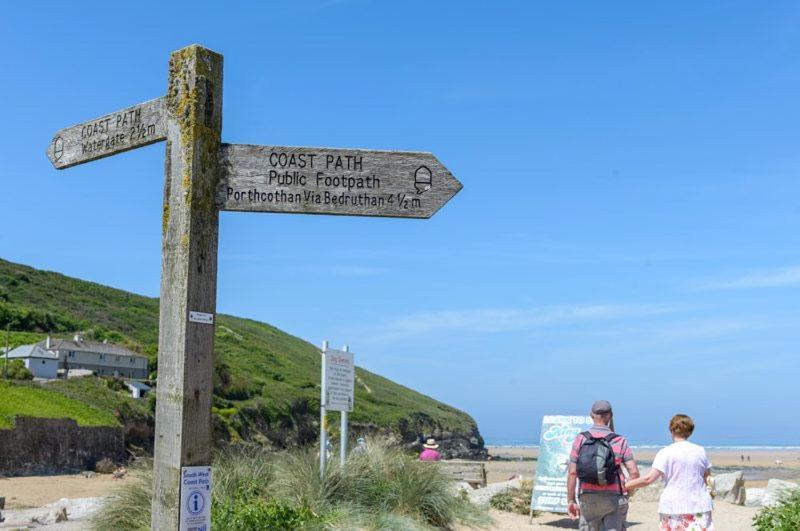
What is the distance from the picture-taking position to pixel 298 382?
254 feet

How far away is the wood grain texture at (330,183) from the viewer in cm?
512

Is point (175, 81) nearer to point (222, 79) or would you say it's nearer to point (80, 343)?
point (222, 79)

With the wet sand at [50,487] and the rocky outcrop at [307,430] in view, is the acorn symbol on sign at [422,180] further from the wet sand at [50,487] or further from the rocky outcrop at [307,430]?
the rocky outcrop at [307,430]

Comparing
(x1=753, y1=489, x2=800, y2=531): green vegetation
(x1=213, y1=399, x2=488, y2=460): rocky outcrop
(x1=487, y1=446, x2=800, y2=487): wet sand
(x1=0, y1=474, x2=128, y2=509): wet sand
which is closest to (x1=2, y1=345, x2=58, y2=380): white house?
(x1=213, y1=399, x2=488, y2=460): rocky outcrop

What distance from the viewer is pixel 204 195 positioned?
16.5 feet

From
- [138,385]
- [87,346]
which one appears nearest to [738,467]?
[138,385]

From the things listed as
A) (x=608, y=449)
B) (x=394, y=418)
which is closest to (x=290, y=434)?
(x=394, y=418)

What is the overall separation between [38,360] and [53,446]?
49.1 ft

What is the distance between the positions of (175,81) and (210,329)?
58.6 inches

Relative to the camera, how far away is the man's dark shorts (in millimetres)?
7117

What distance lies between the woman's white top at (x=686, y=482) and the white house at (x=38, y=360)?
42.1 meters

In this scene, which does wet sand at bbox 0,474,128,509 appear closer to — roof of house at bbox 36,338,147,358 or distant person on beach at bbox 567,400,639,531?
distant person on beach at bbox 567,400,639,531

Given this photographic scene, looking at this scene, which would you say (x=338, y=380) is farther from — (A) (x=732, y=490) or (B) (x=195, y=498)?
(A) (x=732, y=490)

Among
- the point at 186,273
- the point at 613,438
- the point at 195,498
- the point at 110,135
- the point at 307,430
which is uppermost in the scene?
the point at 110,135
